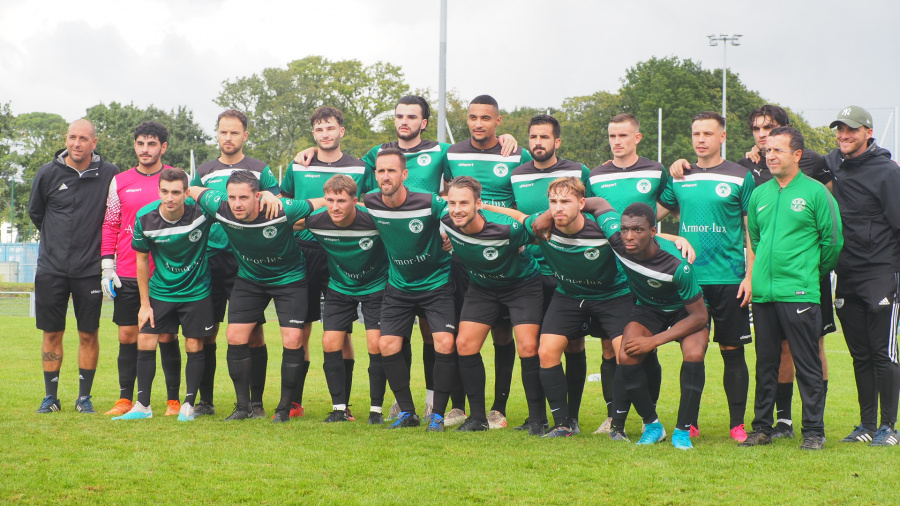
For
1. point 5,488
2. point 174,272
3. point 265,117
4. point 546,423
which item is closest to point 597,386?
point 546,423

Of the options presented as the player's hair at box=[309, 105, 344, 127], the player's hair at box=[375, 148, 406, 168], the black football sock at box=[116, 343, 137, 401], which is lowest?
the black football sock at box=[116, 343, 137, 401]

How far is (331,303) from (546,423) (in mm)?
2191

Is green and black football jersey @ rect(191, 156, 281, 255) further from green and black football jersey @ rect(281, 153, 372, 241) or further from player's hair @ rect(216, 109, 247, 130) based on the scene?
player's hair @ rect(216, 109, 247, 130)

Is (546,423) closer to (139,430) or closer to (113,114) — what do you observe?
(139,430)

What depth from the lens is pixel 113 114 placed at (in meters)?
52.0

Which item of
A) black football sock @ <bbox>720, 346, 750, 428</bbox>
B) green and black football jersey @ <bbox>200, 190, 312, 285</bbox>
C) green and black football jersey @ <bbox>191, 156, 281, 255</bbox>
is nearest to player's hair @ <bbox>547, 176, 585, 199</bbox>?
black football sock @ <bbox>720, 346, 750, 428</bbox>

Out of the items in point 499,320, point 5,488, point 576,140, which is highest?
point 576,140

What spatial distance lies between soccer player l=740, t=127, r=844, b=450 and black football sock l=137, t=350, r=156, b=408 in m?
5.17

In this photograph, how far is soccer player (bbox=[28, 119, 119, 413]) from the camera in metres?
7.94

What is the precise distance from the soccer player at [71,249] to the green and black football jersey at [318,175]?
1999 mm

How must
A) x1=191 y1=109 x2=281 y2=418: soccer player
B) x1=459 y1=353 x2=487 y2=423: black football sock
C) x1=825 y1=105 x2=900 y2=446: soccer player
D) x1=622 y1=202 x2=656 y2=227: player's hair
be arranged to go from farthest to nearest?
x1=191 y1=109 x2=281 y2=418: soccer player → x1=459 y1=353 x2=487 y2=423: black football sock → x1=825 y1=105 x2=900 y2=446: soccer player → x1=622 y1=202 x2=656 y2=227: player's hair

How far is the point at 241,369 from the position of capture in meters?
7.41

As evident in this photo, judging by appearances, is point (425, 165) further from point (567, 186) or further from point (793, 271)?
point (793, 271)

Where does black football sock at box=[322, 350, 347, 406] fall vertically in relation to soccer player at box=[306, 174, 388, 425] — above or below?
below
